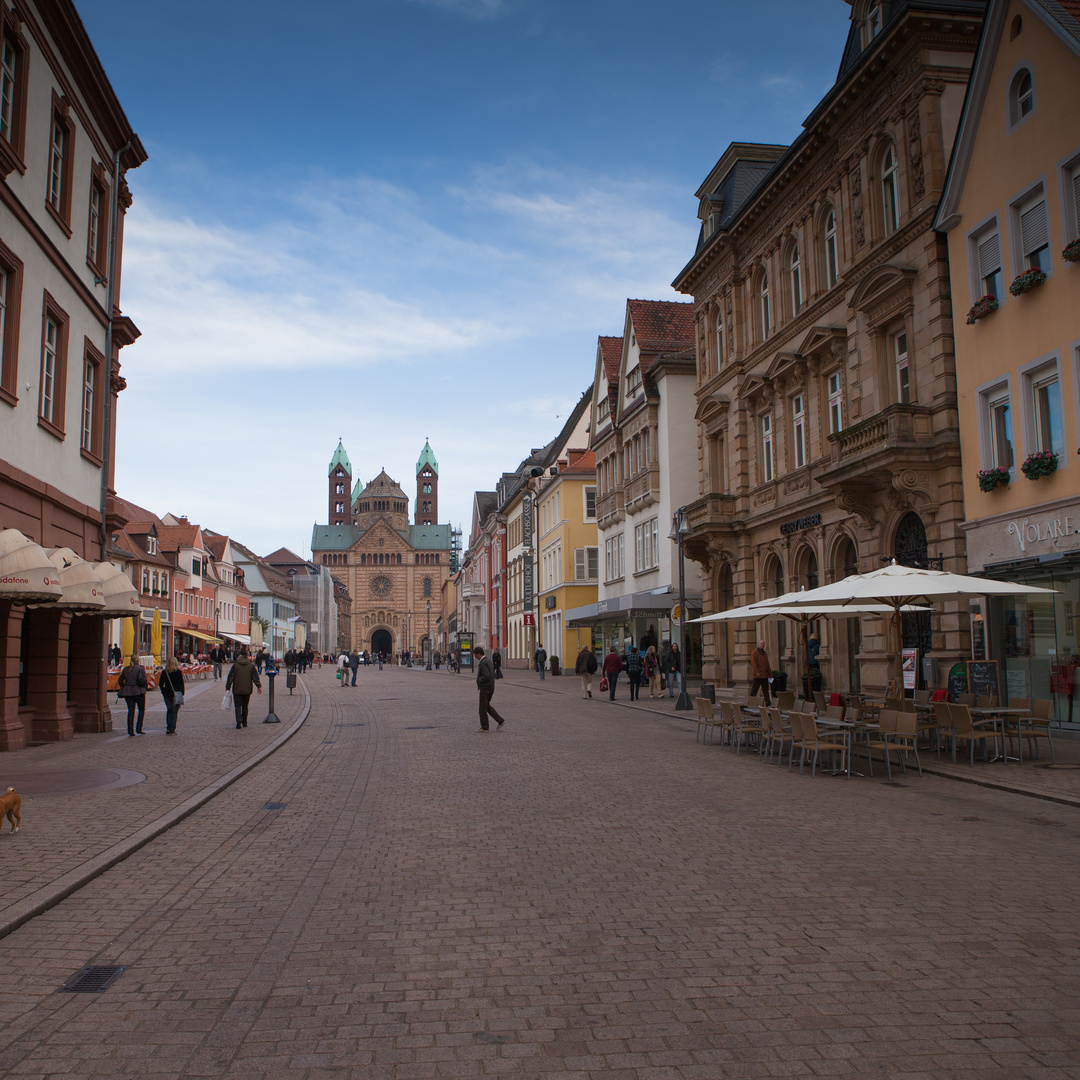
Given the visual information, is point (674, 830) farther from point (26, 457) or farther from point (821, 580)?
point (821, 580)

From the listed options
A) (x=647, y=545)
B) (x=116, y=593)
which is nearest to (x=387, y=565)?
(x=647, y=545)

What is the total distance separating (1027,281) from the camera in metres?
17.8

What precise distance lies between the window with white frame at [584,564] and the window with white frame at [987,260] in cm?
3839

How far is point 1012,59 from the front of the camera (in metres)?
18.7

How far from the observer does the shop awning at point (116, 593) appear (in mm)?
19266

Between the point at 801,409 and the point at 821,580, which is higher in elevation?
the point at 801,409

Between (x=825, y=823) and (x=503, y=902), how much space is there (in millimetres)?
4267

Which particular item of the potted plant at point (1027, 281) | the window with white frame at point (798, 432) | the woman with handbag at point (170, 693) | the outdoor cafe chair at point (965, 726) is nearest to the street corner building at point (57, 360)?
the woman with handbag at point (170, 693)

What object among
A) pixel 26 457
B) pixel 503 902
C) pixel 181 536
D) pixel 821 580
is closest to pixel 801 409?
pixel 821 580

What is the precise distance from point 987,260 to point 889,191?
14.0ft

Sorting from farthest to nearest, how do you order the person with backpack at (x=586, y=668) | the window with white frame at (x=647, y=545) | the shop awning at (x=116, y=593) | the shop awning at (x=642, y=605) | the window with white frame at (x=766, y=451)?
the window with white frame at (x=647, y=545)
the shop awning at (x=642, y=605)
the person with backpack at (x=586, y=668)
the window with white frame at (x=766, y=451)
the shop awning at (x=116, y=593)

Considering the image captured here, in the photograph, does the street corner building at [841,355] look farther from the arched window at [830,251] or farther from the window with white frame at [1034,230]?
the window with white frame at [1034,230]

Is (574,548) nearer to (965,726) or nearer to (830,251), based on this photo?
(830,251)

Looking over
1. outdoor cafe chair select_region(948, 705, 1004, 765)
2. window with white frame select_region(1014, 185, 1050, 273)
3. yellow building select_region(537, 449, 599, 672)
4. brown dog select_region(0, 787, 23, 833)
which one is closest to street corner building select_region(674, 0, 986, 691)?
window with white frame select_region(1014, 185, 1050, 273)
